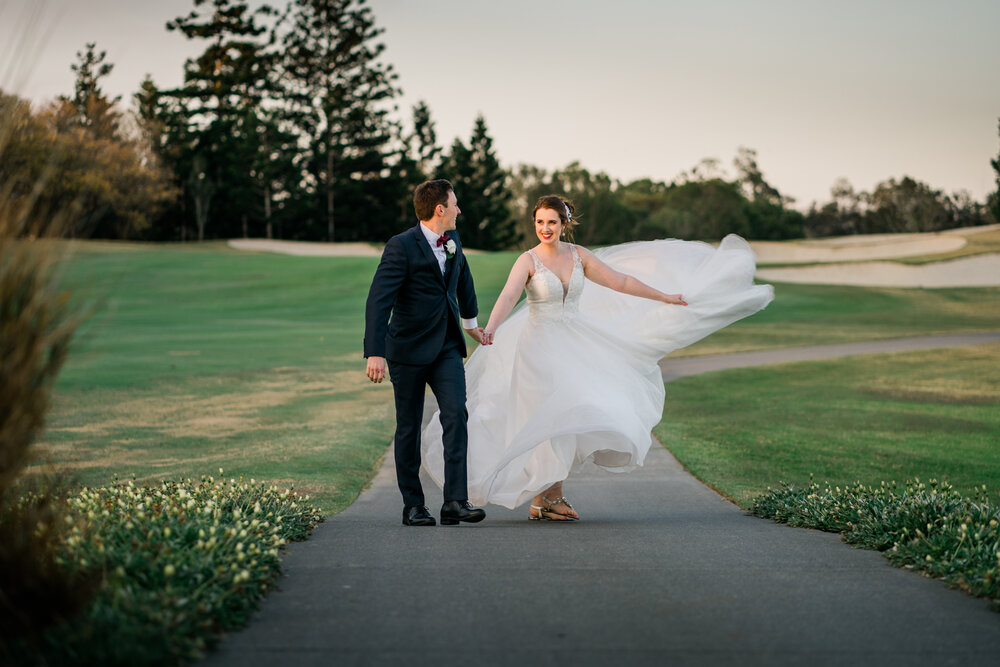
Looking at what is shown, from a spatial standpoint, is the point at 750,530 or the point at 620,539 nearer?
the point at 620,539

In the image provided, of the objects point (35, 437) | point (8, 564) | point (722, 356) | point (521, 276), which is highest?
point (521, 276)

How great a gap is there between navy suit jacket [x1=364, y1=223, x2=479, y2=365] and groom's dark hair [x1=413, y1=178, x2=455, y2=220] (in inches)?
4.9

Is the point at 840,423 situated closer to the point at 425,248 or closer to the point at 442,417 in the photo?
the point at 442,417

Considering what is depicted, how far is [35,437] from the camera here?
3.51m

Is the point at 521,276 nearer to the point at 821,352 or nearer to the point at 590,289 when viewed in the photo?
the point at 590,289

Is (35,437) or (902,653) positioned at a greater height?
(35,437)

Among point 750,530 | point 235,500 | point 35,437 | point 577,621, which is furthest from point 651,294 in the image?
point 35,437

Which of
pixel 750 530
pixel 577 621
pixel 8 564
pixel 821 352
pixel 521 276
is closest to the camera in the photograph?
pixel 8 564

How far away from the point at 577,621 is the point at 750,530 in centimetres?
274

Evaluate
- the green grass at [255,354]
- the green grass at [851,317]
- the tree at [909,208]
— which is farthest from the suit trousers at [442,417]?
the tree at [909,208]

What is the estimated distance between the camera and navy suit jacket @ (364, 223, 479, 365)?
666cm

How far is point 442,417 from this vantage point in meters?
7.01

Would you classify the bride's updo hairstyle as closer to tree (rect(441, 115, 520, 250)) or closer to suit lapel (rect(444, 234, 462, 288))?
suit lapel (rect(444, 234, 462, 288))

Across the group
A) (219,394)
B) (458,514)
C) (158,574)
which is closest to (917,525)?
(458,514)
